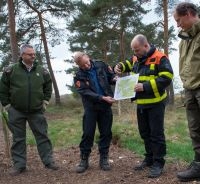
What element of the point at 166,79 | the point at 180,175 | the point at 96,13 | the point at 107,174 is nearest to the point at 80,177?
the point at 107,174

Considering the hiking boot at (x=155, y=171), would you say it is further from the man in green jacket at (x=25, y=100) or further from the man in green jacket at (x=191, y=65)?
the man in green jacket at (x=25, y=100)

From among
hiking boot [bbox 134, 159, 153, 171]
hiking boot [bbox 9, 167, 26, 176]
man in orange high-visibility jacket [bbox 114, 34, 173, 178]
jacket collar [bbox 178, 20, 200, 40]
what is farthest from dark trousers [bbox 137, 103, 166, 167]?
Answer: hiking boot [bbox 9, 167, 26, 176]

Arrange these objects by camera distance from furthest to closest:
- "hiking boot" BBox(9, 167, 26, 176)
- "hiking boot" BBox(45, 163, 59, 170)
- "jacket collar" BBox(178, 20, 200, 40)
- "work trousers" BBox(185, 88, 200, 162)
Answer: "hiking boot" BBox(45, 163, 59, 170) → "hiking boot" BBox(9, 167, 26, 176) → "work trousers" BBox(185, 88, 200, 162) → "jacket collar" BBox(178, 20, 200, 40)

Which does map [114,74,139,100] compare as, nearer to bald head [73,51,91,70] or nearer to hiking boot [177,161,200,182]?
bald head [73,51,91,70]

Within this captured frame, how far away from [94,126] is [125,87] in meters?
0.90

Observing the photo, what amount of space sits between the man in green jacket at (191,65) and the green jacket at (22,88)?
246 cm

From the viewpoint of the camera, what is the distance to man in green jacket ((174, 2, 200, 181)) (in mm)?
5141

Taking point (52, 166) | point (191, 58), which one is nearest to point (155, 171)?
point (191, 58)

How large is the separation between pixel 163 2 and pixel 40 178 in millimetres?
18718

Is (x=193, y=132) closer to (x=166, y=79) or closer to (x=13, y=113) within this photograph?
(x=166, y=79)

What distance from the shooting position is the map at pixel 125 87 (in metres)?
5.87

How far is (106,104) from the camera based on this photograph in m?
6.48

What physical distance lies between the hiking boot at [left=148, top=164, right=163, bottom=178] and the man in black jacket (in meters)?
0.86

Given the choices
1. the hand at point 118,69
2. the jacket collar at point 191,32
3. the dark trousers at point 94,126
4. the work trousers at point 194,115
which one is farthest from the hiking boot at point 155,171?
the jacket collar at point 191,32
